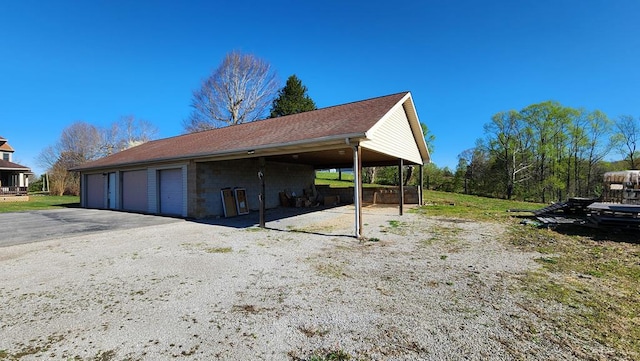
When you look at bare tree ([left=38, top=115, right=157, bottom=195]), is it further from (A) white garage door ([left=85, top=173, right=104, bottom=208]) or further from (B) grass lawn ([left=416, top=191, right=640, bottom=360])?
(B) grass lawn ([left=416, top=191, right=640, bottom=360])

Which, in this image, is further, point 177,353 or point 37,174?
point 37,174

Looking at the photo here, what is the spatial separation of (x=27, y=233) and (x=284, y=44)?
53.3 feet

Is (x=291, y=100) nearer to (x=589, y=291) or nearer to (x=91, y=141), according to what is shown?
(x=91, y=141)

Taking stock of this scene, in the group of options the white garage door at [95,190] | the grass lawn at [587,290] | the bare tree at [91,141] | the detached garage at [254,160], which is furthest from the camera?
the bare tree at [91,141]

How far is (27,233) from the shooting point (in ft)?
26.2

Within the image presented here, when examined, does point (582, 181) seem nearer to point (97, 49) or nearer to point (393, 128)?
point (393, 128)

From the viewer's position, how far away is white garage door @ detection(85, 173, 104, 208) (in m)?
16.0

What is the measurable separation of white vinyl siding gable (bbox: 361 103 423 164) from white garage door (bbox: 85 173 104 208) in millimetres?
15977

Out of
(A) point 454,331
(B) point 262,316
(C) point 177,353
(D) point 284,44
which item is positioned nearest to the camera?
(C) point 177,353

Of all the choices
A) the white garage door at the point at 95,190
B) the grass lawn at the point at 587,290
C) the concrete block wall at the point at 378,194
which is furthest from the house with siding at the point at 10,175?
the grass lawn at the point at 587,290

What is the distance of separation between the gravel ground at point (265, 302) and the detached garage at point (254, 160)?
2932 millimetres

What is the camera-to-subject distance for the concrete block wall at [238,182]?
36.8ft

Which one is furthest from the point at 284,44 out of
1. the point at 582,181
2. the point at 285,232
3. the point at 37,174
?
the point at 37,174

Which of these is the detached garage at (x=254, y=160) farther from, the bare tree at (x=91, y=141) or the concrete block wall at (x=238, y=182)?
the bare tree at (x=91, y=141)
